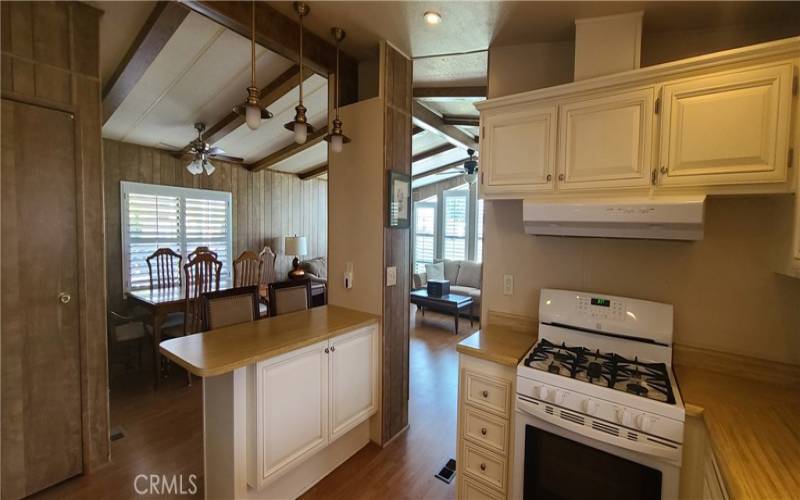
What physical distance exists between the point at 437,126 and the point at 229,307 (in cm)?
339

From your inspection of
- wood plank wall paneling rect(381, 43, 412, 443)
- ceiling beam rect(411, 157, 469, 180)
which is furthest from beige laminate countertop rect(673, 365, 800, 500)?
ceiling beam rect(411, 157, 469, 180)

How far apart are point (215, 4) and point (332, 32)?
0.67 m

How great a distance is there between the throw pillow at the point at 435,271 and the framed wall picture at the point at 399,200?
14.3ft

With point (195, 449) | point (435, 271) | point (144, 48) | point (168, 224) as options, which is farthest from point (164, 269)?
point (435, 271)

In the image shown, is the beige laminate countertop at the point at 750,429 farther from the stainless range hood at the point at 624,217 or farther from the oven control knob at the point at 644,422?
the stainless range hood at the point at 624,217

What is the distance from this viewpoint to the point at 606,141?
5.52 ft

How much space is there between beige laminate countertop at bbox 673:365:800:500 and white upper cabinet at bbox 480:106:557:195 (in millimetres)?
1131

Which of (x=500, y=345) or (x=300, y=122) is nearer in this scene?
(x=300, y=122)

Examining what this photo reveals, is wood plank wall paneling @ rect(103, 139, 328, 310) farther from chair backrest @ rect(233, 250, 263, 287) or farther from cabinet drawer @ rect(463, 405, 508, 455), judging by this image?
cabinet drawer @ rect(463, 405, 508, 455)

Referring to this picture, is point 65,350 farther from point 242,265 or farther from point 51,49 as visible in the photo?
point 242,265

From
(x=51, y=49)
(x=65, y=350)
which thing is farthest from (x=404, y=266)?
(x=51, y=49)

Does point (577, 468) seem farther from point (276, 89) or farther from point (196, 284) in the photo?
point (276, 89)

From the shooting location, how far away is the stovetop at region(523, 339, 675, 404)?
1423 millimetres

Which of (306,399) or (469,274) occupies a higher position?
(469,274)
